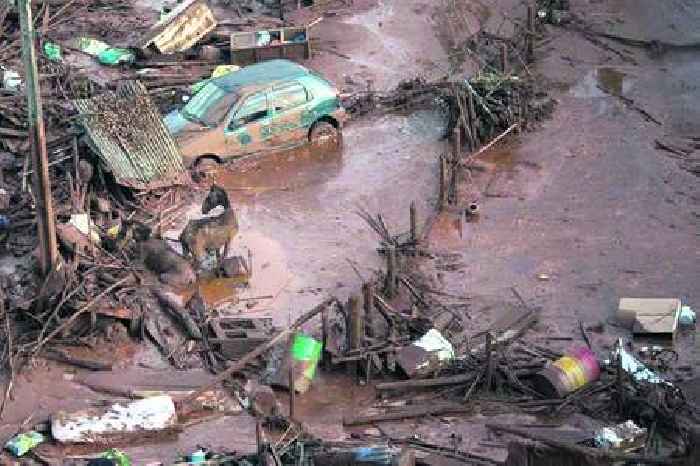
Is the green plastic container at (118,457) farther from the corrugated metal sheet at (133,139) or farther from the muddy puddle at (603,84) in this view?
the muddy puddle at (603,84)

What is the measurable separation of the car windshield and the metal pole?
472 centimetres

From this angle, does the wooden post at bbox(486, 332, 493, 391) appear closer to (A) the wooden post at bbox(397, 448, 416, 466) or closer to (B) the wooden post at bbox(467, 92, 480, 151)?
(A) the wooden post at bbox(397, 448, 416, 466)

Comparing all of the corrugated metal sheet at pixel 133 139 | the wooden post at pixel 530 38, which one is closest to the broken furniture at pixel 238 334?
the corrugated metal sheet at pixel 133 139

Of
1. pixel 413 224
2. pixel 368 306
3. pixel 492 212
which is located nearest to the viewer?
pixel 368 306

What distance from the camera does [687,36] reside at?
86.5 ft

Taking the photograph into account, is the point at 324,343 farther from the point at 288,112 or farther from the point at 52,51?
the point at 52,51

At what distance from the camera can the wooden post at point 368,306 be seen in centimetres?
1627

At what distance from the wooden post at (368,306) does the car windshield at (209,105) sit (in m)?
5.79

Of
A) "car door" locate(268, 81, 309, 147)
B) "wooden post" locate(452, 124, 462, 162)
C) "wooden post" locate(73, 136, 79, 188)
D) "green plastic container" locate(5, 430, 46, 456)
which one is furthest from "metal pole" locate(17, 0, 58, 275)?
"wooden post" locate(452, 124, 462, 162)

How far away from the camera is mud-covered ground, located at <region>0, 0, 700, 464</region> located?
16.0 m

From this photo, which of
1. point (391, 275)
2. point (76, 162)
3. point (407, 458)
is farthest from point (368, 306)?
point (76, 162)

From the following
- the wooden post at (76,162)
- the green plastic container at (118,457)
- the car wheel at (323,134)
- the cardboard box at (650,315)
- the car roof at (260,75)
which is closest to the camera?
the green plastic container at (118,457)

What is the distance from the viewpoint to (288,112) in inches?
853

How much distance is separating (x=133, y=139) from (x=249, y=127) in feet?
6.92
